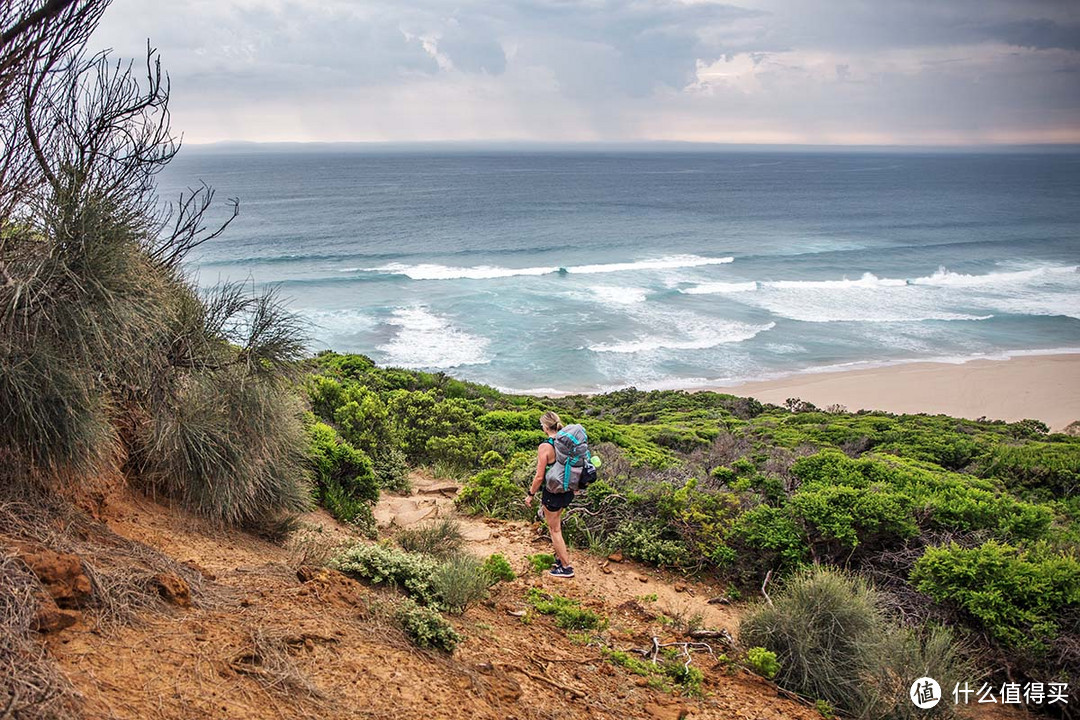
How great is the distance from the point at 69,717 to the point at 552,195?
103 meters

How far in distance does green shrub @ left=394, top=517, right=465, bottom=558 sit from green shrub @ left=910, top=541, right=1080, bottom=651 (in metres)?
4.46

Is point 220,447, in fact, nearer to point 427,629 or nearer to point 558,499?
point 427,629

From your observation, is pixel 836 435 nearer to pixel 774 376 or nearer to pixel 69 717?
pixel 774 376

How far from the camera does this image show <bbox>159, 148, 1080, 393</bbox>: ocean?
3219 centimetres

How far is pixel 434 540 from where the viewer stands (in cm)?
737

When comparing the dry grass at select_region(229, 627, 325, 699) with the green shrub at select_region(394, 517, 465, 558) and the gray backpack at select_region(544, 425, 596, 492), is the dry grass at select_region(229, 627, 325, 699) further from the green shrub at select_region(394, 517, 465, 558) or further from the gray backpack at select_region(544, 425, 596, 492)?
the gray backpack at select_region(544, 425, 596, 492)

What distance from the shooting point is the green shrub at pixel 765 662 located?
5.69 metres

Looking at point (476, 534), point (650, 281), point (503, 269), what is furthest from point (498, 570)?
point (503, 269)

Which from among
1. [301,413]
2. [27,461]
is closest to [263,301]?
[301,413]

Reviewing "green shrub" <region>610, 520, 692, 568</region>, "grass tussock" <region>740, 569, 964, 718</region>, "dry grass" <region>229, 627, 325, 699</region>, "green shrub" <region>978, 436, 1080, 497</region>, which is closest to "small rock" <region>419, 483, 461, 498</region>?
"green shrub" <region>610, 520, 692, 568</region>

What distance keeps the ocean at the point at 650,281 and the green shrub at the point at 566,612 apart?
13.0 ft

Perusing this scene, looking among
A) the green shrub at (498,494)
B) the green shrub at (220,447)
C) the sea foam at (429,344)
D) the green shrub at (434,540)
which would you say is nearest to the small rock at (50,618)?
the green shrub at (220,447)

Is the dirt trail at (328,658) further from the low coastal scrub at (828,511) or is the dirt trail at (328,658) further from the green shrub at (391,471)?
the green shrub at (391,471)


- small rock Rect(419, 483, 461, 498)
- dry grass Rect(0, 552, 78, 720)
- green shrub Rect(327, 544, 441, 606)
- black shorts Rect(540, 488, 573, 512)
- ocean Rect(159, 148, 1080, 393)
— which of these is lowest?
small rock Rect(419, 483, 461, 498)
